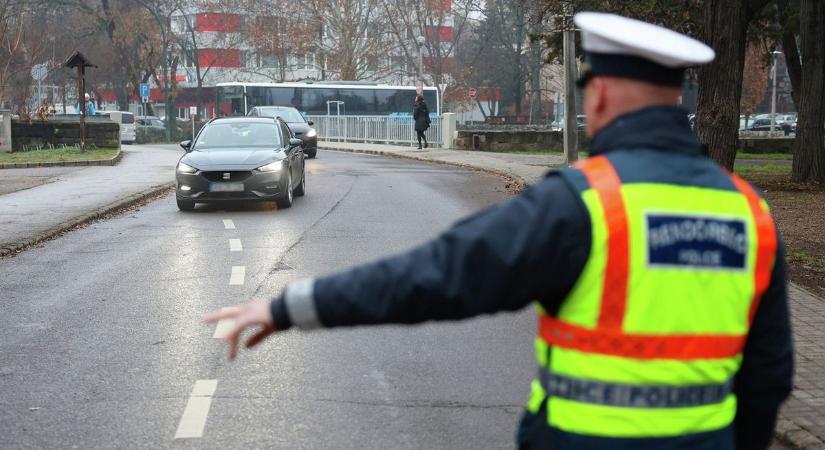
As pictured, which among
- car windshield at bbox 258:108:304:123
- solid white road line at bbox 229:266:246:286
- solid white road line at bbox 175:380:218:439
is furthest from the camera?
car windshield at bbox 258:108:304:123

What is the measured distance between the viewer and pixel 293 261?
11.9m

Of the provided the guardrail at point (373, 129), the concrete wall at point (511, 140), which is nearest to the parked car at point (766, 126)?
the guardrail at point (373, 129)

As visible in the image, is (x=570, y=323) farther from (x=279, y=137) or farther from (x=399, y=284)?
(x=279, y=137)

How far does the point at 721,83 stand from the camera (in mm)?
17344

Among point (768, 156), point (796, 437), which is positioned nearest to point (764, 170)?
point (768, 156)

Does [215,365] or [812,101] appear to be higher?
[812,101]

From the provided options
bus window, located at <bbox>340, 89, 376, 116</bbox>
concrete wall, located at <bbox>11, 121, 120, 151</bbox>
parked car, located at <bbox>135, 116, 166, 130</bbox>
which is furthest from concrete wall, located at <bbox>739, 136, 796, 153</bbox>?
parked car, located at <bbox>135, 116, 166, 130</bbox>

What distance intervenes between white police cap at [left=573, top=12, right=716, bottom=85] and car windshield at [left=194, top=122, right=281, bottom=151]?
16.8 metres

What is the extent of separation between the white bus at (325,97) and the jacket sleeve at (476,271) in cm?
5510

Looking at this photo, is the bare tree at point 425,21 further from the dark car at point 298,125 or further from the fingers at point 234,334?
the fingers at point 234,334

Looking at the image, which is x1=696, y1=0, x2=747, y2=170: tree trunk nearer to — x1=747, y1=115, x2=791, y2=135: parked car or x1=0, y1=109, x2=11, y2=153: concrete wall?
x1=0, y1=109, x2=11, y2=153: concrete wall

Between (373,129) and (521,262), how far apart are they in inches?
1870

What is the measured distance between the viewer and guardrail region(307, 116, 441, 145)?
4397cm

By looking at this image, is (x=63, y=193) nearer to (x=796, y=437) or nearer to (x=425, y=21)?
(x=796, y=437)
